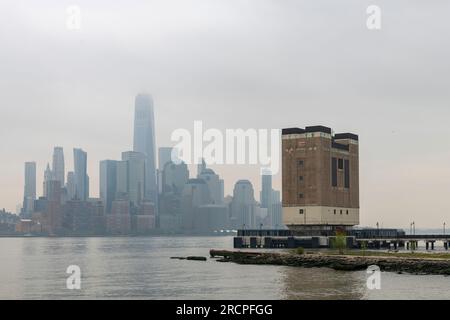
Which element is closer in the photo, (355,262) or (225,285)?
(225,285)

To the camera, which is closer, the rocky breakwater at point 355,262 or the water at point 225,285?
the water at point 225,285

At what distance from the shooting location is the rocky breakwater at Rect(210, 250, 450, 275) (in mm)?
116875

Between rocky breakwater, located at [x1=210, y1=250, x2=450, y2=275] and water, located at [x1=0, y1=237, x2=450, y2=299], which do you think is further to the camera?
rocky breakwater, located at [x1=210, y1=250, x2=450, y2=275]

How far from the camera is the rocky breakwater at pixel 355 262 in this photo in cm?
11688

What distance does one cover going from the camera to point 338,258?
136 meters

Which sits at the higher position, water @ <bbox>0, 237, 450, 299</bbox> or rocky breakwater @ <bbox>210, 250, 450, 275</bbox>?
rocky breakwater @ <bbox>210, 250, 450, 275</bbox>

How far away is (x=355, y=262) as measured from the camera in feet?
426

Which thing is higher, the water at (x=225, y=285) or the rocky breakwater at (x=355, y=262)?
the rocky breakwater at (x=355, y=262)
